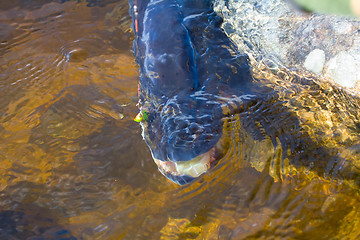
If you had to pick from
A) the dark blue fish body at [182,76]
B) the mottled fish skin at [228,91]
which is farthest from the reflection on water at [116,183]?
the dark blue fish body at [182,76]

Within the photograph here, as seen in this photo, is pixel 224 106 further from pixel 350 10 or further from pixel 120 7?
pixel 120 7

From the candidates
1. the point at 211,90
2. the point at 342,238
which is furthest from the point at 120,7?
the point at 342,238

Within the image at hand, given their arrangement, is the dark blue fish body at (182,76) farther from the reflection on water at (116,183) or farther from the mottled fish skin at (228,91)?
the reflection on water at (116,183)

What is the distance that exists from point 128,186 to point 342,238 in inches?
53.2

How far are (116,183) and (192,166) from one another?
2.00 ft

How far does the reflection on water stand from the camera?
6.34 ft

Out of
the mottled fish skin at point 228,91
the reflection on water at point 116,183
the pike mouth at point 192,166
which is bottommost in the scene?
the reflection on water at point 116,183

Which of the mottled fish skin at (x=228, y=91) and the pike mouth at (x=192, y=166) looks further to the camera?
the mottled fish skin at (x=228, y=91)

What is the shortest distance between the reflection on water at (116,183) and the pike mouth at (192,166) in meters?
0.15

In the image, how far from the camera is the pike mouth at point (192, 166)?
72.8 inches

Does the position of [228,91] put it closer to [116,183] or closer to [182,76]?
[182,76]

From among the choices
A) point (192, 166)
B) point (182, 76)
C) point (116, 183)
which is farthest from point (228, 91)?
point (116, 183)

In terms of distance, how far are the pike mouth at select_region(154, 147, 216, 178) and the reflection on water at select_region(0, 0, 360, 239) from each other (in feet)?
0.51

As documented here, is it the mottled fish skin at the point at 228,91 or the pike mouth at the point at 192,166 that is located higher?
the mottled fish skin at the point at 228,91
